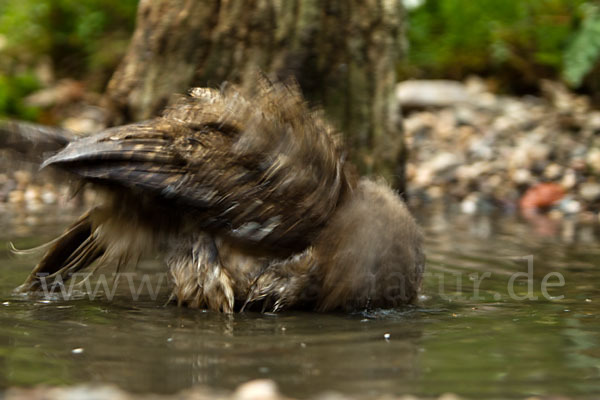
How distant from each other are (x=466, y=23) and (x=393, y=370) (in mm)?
9229

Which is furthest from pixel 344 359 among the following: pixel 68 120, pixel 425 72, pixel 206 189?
pixel 425 72

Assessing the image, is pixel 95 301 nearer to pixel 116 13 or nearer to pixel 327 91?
pixel 327 91

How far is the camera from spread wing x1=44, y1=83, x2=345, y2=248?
11.2ft

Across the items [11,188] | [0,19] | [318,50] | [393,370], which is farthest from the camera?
[0,19]

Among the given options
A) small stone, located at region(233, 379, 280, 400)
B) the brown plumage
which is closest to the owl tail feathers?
the brown plumage

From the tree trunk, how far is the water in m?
1.79

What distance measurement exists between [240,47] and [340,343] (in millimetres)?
3258

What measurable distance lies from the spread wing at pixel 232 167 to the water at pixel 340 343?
46 centimetres

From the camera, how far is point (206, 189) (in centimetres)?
348

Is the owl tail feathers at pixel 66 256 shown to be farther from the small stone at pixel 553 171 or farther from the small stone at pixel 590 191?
the small stone at pixel 553 171

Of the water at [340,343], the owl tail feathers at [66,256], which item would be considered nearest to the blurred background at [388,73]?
the water at [340,343]

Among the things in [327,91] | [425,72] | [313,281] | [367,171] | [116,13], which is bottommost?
[313,281]

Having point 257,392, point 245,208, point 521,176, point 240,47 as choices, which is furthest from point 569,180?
point 257,392

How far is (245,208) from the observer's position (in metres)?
3.52
